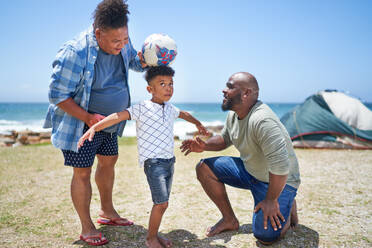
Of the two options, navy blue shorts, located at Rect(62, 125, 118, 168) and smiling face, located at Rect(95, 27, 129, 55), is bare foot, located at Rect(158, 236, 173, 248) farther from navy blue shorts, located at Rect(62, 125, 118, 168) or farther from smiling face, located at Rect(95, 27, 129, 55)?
smiling face, located at Rect(95, 27, 129, 55)

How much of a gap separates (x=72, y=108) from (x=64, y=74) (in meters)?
0.30

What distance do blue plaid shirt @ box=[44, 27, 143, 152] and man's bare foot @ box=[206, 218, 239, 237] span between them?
5.29 feet

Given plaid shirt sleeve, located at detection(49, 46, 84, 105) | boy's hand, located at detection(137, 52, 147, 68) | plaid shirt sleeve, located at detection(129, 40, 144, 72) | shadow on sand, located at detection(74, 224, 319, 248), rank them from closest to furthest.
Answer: plaid shirt sleeve, located at detection(49, 46, 84, 105) → shadow on sand, located at detection(74, 224, 319, 248) → boy's hand, located at detection(137, 52, 147, 68) → plaid shirt sleeve, located at detection(129, 40, 144, 72)

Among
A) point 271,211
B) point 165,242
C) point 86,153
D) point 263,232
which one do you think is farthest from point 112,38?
point 263,232

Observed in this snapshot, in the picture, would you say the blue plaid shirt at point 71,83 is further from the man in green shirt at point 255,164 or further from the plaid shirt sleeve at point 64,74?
the man in green shirt at point 255,164

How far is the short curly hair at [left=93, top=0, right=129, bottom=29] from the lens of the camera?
8.34ft

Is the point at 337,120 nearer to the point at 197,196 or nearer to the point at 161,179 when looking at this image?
the point at 197,196

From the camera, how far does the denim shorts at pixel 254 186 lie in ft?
8.99

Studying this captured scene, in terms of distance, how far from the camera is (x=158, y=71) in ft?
9.21

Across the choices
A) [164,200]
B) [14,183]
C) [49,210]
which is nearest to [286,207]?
[164,200]

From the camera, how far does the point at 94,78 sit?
2762 mm

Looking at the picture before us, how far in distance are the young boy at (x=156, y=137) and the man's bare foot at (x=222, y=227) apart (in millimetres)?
503

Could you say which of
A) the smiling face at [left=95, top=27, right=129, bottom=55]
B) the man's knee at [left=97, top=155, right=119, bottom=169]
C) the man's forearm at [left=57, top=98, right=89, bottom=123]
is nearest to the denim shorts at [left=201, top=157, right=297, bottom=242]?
the man's knee at [left=97, top=155, right=119, bottom=169]

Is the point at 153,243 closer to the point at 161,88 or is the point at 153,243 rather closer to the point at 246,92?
the point at 161,88
